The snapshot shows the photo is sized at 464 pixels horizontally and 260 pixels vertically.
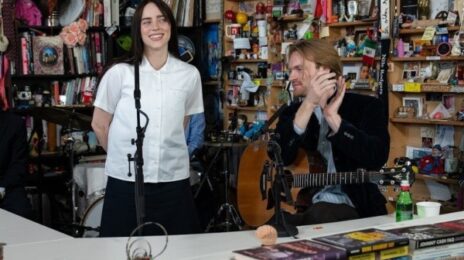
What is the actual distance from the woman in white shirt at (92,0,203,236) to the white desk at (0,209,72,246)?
36cm

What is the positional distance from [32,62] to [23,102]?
1.12ft

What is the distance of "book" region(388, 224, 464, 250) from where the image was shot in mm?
1648

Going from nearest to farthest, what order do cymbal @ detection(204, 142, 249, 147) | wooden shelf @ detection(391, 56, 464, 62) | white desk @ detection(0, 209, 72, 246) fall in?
1. white desk @ detection(0, 209, 72, 246)
2. wooden shelf @ detection(391, 56, 464, 62)
3. cymbal @ detection(204, 142, 249, 147)

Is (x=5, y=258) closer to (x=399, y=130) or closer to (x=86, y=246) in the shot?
(x=86, y=246)

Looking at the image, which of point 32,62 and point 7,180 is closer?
point 7,180

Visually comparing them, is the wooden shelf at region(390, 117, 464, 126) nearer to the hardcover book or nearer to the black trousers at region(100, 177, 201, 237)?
the black trousers at region(100, 177, 201, 237)

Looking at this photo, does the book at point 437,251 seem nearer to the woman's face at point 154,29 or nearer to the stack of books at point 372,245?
the stack of books at point 372,245

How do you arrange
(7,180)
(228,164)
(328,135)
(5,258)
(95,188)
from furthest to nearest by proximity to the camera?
1. (228,164)
2. (95,188)
3. (7,180)
4. (328,135)
5. (5,258)

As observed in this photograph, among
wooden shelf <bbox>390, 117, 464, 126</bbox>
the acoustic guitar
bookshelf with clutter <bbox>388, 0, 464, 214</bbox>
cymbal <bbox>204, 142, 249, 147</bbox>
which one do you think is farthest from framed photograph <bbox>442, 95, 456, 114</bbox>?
cymbal <bbox>204, 142, 249, 147</bbox>

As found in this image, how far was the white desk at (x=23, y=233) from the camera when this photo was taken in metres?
2.27

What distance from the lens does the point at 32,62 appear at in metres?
5.30

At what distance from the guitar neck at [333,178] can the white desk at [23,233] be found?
1049mm

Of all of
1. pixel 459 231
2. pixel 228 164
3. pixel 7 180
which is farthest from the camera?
pixel 228 164

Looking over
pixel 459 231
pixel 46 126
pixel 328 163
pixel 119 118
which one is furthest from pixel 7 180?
pixel 459 231
